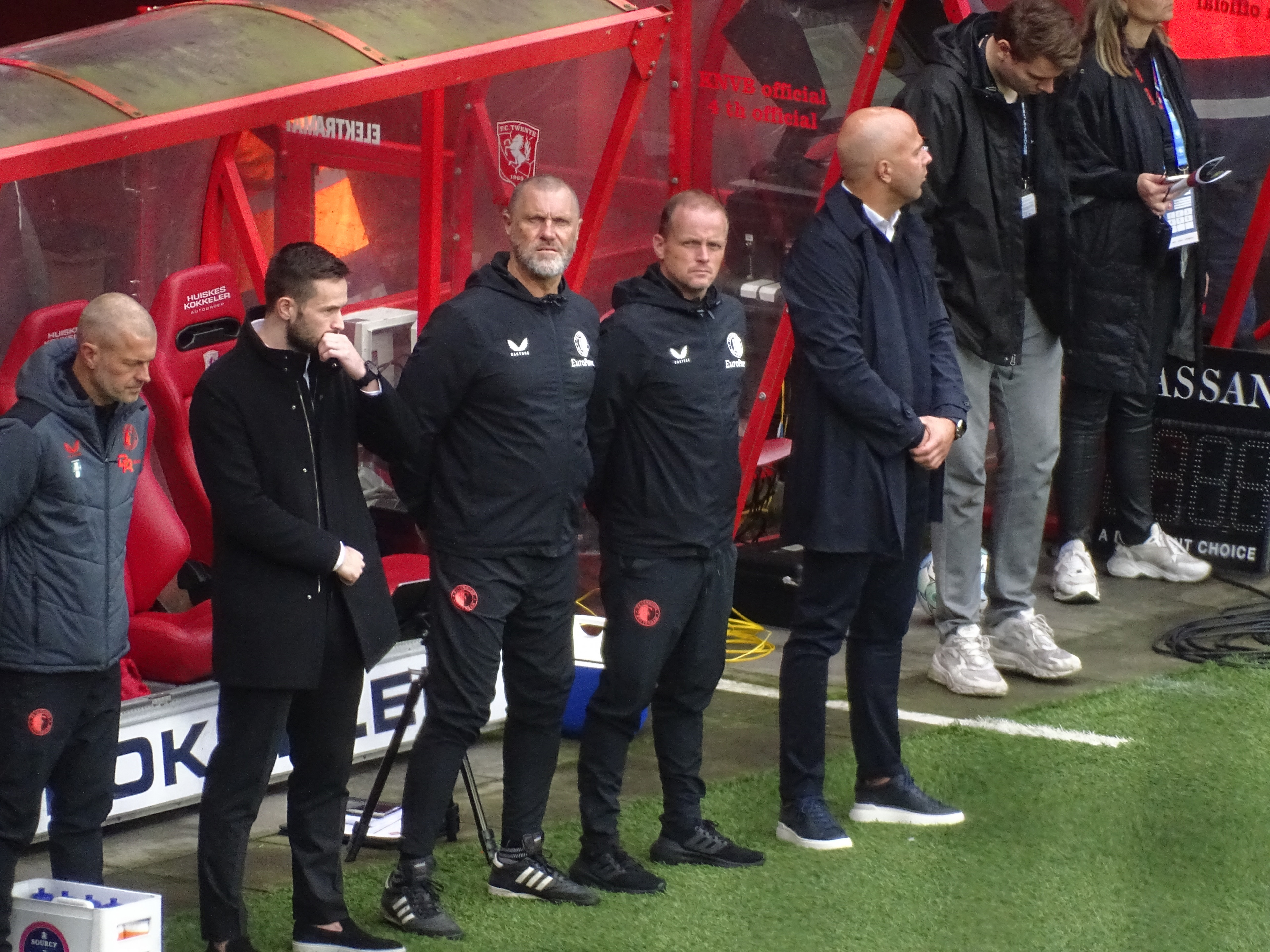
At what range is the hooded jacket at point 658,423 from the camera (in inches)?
201

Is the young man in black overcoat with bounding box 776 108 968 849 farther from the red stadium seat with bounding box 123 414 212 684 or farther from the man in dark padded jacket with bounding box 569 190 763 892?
the red stadium seat with bounding box 123 414 212 684

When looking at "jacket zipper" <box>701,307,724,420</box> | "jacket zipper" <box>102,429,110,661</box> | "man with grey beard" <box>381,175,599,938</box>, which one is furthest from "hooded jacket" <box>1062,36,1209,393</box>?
"jacket zipper" <box>102,429,110,661</box>

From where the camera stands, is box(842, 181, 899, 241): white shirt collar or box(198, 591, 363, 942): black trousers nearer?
box(198, 591, 363, 942): black trousers

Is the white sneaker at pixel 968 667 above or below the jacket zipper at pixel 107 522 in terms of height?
below

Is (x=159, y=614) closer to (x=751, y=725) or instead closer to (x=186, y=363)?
(x=186, y=363)

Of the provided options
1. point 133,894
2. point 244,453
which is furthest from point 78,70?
point 133,894

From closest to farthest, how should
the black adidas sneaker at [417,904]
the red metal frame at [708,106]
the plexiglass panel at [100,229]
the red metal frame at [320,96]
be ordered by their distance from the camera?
1. the black adidas sneaker at [417,904]
2. the red metal frame at [320,96]
3. the plexiglass panel at [100,229]
4. the red metal frame at [708,106]

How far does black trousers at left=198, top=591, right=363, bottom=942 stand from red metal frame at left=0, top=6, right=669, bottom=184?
4.33ft

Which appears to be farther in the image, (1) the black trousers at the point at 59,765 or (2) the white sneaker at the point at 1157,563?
(2) the white sneaker at the point at 1157,563

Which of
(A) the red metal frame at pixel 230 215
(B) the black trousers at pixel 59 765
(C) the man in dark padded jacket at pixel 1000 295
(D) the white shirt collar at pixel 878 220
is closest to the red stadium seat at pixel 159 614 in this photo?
(A) the red metal frame at pixel 230 215

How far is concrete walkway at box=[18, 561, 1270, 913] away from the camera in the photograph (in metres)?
5.38

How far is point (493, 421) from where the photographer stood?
4895 mm

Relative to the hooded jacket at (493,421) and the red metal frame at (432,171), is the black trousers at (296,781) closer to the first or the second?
the hooded jacket at (493,421)

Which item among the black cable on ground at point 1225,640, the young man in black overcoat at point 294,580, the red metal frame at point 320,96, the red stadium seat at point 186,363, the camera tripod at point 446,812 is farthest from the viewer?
the black cable on ground at point 1225,640
